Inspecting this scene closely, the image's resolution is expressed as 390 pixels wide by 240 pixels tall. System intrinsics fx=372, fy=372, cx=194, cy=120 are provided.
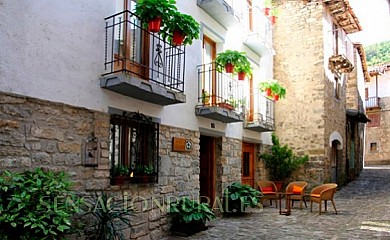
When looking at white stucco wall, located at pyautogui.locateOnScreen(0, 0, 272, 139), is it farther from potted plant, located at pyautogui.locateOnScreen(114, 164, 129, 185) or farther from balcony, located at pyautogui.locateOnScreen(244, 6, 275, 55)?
balcony, located at pyautogui.locateOnScreen(244, 6, 275, 55)

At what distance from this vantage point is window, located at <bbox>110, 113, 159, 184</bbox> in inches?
215

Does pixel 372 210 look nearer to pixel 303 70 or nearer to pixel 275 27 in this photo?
pixel 303 70

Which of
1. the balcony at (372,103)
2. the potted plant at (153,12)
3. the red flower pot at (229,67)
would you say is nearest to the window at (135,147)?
the potted plant at (153,12)

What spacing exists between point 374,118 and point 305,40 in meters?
16.2

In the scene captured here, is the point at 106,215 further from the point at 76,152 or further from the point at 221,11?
the point at 221,11

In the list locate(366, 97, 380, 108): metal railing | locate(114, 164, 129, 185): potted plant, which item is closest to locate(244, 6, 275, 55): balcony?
locate(114, 164, 129, 185): potted plant

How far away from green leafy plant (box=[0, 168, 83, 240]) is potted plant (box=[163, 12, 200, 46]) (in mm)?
2832

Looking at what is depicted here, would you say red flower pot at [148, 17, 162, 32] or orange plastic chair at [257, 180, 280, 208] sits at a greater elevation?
red flower pot at [148, 17, 162, 32]

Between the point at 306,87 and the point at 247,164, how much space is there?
12.0ft

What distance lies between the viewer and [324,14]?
12.4 meters

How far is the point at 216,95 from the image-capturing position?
8078 mm

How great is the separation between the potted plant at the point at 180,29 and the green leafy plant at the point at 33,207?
9.29 ft

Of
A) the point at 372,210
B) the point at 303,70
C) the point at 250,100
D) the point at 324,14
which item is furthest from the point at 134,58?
the point at 324,14

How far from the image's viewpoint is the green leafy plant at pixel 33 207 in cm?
362
